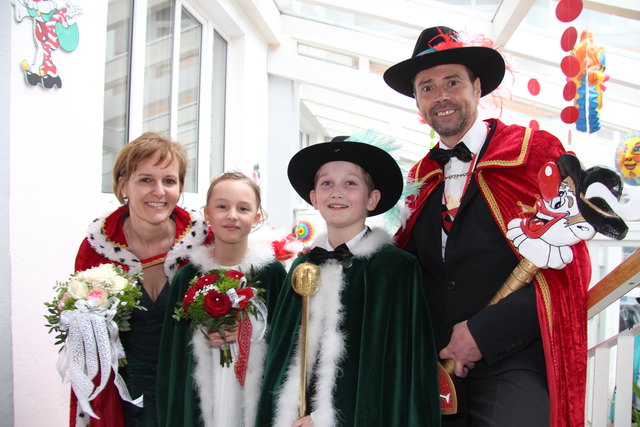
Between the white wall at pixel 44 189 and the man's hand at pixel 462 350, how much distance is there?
1.89 m

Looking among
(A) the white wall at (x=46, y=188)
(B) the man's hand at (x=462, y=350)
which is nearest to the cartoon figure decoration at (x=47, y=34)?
(A) the white wall at (x=46, y=188)

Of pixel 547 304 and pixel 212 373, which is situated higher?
pixel 547 304

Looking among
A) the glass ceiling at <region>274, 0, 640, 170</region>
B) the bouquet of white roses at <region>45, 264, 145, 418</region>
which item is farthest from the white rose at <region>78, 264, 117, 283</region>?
the glass ceiling at <region>274, 0, 640, 170</region>

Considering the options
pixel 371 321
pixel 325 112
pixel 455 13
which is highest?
pixel 325 112

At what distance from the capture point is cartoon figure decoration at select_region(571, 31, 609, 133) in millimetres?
3713

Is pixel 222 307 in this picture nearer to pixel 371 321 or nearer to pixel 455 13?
pixel 371 321

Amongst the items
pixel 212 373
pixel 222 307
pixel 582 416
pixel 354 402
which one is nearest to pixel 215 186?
pixel 222 307

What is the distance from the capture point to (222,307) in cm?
198

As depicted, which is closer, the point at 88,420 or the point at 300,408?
the point at 300,408

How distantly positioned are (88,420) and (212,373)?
0.59 m

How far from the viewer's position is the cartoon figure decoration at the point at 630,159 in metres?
4.59

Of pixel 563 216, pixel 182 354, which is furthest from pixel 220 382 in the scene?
pixel 563 216

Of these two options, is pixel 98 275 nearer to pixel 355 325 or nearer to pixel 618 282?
pixel 355 325

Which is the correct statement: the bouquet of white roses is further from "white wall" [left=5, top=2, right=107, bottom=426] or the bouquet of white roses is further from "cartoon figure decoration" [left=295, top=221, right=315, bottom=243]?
"cartoon figure decoration" [left=295, top=221, right=315, bottom=243]
